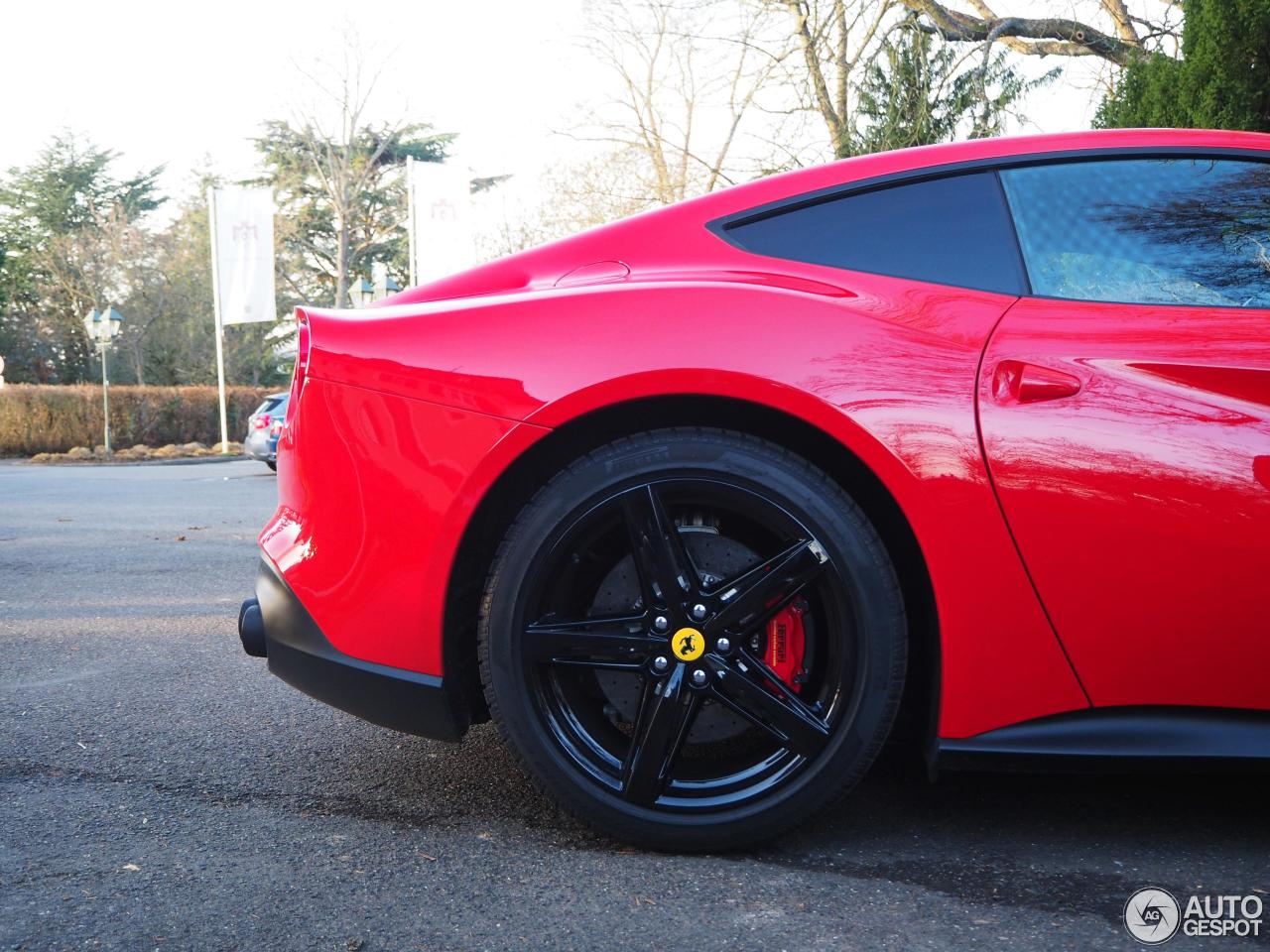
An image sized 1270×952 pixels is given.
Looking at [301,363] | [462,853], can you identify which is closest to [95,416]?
[301,363]

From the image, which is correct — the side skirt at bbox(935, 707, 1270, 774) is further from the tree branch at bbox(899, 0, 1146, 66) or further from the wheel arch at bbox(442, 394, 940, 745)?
the tree branch at bbox(899, 0, 1146, 66)

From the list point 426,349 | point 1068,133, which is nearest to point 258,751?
point 426,349

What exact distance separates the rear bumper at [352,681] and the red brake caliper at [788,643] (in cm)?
59

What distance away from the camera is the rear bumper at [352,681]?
1.96m

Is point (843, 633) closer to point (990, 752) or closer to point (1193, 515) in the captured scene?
point (990, 752)

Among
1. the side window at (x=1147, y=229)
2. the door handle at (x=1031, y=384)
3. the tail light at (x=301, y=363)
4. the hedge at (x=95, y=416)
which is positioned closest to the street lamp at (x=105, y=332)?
the hedge at (x=95, y=416)

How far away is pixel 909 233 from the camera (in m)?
2.07

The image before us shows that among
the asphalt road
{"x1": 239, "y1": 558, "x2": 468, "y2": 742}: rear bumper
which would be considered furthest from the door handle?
{"x1": 239, "y1": 558, "x2": 468, "y2": 742}: rear bumper

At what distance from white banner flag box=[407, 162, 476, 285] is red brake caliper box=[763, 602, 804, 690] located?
21.4 metres

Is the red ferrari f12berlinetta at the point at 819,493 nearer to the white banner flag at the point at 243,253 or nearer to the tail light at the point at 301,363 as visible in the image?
the tail light at the point at 301,363

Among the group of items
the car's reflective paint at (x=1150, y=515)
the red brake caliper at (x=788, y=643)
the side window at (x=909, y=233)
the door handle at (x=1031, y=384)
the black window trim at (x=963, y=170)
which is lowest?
the red brake caliper at (x=788, y=643)

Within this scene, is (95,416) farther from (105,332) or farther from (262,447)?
(262,447)

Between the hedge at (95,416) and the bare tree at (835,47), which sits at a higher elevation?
the bare tree at (835,47)

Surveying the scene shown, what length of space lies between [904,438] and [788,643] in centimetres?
44
